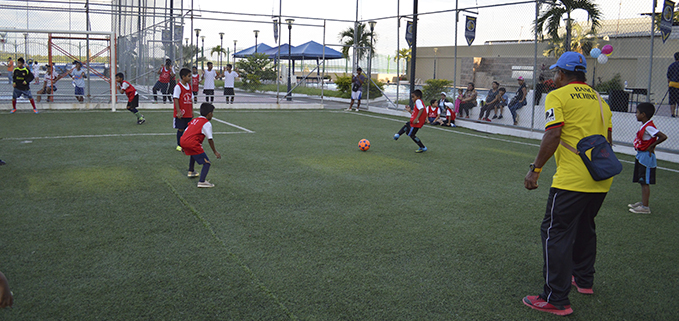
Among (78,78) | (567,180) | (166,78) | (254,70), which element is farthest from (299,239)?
(254,70)

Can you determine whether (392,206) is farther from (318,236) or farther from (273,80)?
(273,80)

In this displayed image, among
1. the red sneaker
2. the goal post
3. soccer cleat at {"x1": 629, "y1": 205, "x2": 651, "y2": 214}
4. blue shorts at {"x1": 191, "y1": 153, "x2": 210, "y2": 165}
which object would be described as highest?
the goal post

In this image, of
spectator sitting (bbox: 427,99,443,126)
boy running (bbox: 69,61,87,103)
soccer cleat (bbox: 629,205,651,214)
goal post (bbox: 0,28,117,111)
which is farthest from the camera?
boy running (bbox: 69,61,87,103)

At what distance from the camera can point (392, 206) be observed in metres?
6.01

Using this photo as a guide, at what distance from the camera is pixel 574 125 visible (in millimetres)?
3301

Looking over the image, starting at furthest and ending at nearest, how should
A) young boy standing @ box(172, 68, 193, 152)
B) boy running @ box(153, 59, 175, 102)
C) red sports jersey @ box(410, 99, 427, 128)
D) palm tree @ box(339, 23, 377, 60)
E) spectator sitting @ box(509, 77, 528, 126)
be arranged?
palm tree @ box(339, 23, 377, 60) → boy running @ box(153, 59, 175, 102) → spectator sitting @ box(509, 77, 528, 126) → red sports jersey @ box(410, 99, 427, 128) → young boy standing @ box(172, 68, 193, 152)

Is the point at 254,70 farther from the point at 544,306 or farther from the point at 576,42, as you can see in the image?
the point at 544,306

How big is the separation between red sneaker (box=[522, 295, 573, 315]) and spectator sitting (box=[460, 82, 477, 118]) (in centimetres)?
1293

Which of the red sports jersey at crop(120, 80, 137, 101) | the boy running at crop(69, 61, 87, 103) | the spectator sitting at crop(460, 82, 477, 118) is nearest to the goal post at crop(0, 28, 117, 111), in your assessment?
the boy running at crop(69, 61, 87, 103)

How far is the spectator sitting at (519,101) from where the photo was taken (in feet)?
44.9

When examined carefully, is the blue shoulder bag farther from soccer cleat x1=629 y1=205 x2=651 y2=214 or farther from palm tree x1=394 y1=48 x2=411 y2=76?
palm tree x1=394 y1=48 x2=411 y2=76

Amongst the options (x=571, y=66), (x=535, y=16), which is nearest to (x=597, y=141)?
(x=571, y=66)

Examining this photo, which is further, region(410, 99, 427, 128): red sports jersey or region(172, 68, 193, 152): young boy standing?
region(410, 99, 427, 128): red sports jersey

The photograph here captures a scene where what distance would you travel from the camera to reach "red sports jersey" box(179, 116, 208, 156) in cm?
663
